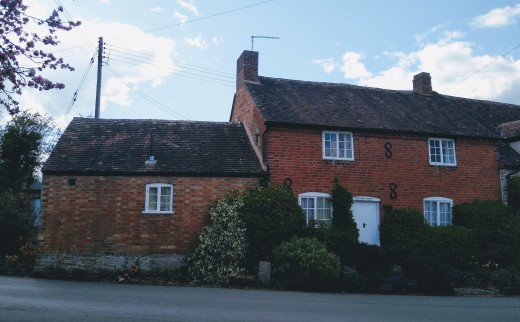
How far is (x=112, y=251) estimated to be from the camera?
16141mm

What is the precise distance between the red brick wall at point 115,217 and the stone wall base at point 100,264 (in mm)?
223

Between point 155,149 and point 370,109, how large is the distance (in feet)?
34.0

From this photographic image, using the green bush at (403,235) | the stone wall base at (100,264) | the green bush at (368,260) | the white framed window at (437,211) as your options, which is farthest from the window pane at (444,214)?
the stone wall base at (100,264)

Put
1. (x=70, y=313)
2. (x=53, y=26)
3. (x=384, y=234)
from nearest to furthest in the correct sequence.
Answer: (x=53, y=26), (x=70, y=313), (x=384, y=234)

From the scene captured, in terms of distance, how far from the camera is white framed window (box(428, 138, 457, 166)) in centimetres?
1986

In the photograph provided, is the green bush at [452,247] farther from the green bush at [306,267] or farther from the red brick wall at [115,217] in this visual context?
the red brick wall at [115,217]

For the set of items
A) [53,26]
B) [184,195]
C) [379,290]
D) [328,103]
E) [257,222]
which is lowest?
[379,290]

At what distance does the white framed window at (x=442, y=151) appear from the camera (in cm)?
1986

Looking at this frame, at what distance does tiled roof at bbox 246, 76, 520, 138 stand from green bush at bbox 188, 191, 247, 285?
4.46 m

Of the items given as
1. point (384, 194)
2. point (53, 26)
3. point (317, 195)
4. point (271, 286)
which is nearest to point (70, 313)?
point (53, 26)

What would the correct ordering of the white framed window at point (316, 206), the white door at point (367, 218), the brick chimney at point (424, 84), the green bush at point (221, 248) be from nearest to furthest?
the green bush at point (221, 248), the white framed window at point (316, 206), the white door at point (367, 218), the brick chimney at point (424, 84)

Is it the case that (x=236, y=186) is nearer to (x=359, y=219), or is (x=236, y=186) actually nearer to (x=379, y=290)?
(x=359, y=219)

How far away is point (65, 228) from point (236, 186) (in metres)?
6.67

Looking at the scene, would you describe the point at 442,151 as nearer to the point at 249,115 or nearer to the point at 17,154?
the point at 249,115
